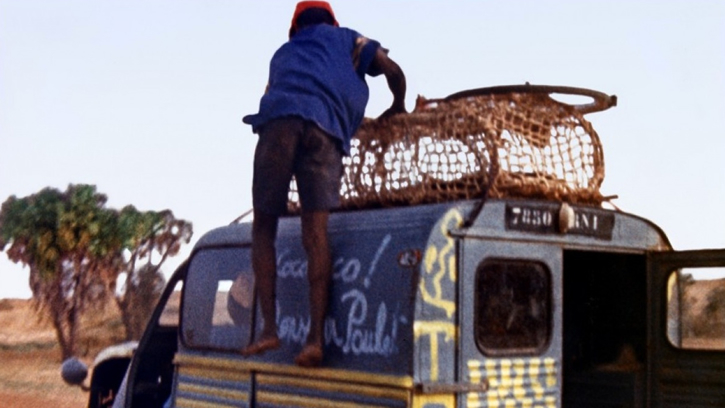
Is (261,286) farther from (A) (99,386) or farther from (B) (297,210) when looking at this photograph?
(A) (99,386)

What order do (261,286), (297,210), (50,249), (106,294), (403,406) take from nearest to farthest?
(403,406)
(261,286)
(297,210)
(50,249)
(106,294)

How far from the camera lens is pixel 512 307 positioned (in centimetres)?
497

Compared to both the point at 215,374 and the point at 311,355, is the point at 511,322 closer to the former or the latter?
the point at 311,355

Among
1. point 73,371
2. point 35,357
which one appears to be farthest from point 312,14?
point 35,357

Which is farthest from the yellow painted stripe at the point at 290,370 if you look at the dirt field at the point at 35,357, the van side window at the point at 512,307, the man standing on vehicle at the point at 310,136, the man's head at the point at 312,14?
the dirt field at the point at 35,357

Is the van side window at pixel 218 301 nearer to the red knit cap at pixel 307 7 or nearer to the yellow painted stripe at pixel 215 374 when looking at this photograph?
the yellow painted stripe at pixel 215 374

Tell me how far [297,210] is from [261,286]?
96 centimetres

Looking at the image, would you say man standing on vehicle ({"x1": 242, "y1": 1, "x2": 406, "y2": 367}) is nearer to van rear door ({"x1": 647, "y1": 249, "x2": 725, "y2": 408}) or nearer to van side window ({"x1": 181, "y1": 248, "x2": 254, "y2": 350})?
van side window ({"x1": 181, "y1": 248, "x2": 254, "y2": 350})

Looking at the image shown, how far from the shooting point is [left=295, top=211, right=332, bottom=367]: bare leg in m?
4.89

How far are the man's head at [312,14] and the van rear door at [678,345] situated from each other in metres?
2.24

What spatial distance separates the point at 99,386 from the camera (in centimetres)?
716

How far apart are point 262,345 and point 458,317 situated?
112cm

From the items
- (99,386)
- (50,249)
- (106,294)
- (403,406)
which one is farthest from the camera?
(106,294)

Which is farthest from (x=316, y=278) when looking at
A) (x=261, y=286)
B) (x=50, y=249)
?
(x=50, y=249)
